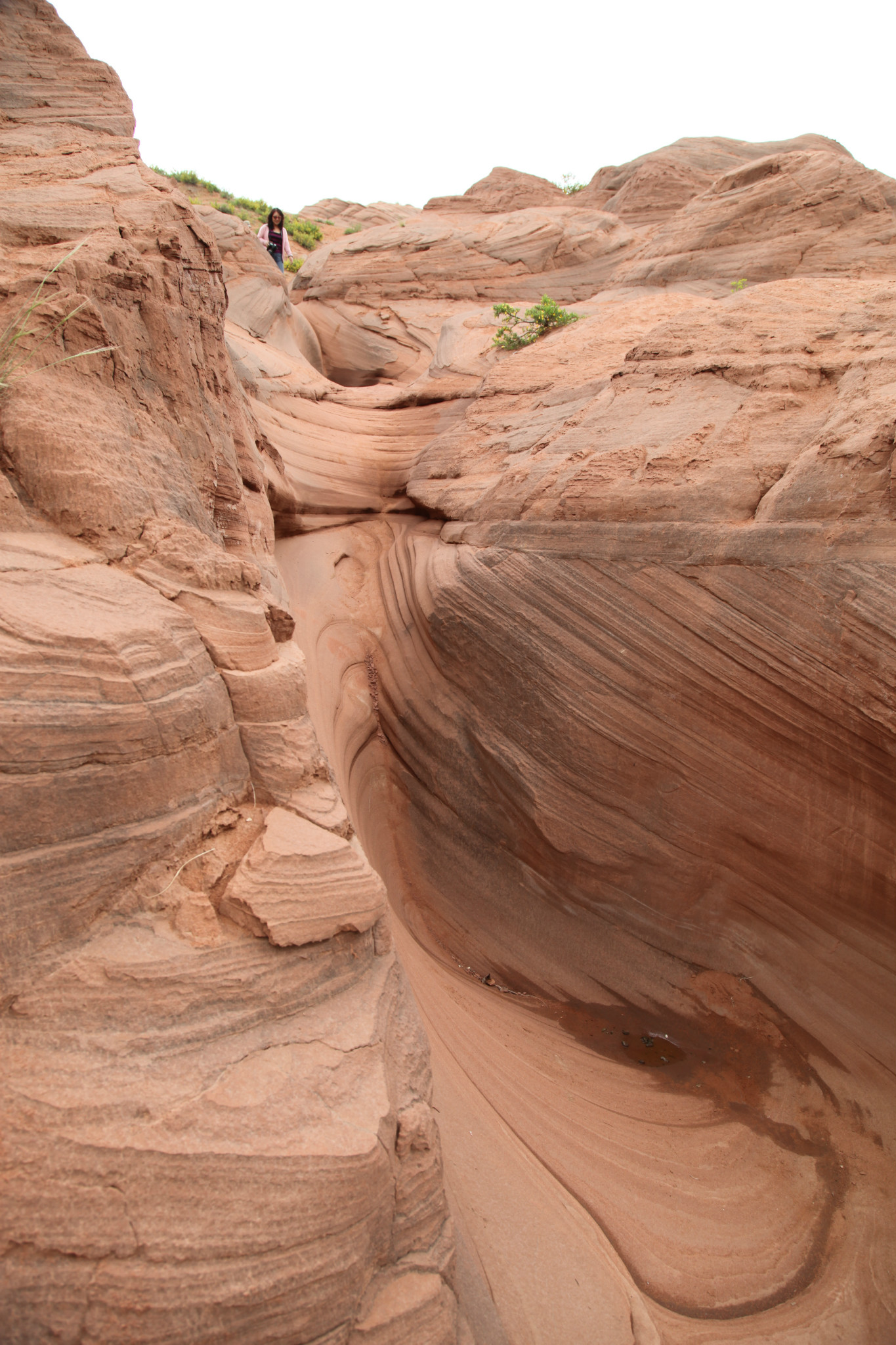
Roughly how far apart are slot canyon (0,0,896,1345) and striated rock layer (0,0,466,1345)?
0.04 ft

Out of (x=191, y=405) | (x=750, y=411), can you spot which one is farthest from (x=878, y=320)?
(x=191, y=405)

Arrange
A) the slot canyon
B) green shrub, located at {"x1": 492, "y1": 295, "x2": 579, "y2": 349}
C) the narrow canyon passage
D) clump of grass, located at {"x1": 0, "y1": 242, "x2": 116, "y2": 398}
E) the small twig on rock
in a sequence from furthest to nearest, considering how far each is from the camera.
→ green shrub, located at {"x1": 492, "y1": 295, "x2": 579, "y2": 349} → the narrow canyon passage → clump of grass, located at {"x1": 0, "y1": 242, "x2": 116, "y2": 398} → the small twig on rock → the slot canyon

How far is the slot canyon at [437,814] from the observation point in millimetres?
1897

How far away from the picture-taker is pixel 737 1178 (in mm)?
3607

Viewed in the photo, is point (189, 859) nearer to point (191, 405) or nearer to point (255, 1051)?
point (255, 1051)

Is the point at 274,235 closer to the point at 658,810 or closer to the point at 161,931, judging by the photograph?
the point at 658,810

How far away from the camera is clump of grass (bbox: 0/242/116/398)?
8.68 ft

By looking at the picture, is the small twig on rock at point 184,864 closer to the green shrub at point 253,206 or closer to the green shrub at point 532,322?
the green shrub at point 532,322

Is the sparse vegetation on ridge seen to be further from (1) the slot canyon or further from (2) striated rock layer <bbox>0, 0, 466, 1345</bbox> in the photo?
(2) striated rock layer <bbox>0, 0, 466, 1345</bbox>

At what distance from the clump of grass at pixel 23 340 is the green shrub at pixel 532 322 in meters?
4.95

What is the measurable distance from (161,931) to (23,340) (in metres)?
2.32

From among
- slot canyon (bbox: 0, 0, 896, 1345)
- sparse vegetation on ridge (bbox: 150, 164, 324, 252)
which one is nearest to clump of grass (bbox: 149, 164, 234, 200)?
sparse vegetation on ridge (bbox: 150, 164, 324, 252)

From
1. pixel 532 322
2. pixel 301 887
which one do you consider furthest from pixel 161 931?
pixel 532 322

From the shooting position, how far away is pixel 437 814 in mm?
5176
